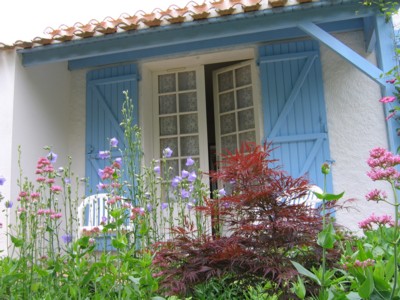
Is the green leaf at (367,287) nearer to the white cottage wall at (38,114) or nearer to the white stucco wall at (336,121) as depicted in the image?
the white stucco wall at (336,121)

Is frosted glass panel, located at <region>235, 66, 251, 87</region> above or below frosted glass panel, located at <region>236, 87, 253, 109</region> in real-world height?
above

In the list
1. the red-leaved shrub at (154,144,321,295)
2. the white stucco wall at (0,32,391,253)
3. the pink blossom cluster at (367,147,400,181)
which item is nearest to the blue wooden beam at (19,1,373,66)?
the white stucco wall at (0,32,391,253)

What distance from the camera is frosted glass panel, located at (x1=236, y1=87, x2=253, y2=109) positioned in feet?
16.7

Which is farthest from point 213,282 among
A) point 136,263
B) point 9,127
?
point 9,127

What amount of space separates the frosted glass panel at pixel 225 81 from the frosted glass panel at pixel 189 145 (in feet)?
2.60

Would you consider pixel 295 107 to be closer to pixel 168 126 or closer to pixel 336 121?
pixel 336 121

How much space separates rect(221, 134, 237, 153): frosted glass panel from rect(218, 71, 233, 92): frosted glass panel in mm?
650

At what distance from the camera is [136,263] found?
195 cm

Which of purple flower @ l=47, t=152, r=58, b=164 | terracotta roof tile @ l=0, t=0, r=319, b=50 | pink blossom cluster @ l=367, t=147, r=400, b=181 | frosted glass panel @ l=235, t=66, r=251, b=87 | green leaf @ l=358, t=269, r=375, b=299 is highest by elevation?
terracotta roof tile @ l=0, t=0, r=319, b=50

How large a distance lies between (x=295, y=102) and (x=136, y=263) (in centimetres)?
308

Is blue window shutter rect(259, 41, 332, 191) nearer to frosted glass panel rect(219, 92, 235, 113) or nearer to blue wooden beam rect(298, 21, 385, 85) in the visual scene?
frosted glass panel rect(219, 92, 235, 113)

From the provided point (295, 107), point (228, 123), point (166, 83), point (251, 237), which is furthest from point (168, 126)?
point (251, 237)

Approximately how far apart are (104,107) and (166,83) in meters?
0.87

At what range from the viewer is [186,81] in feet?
17.5
